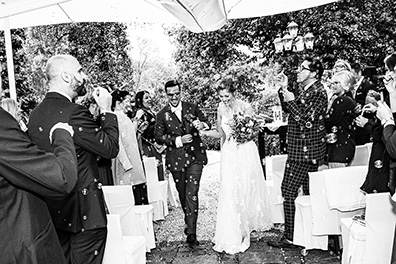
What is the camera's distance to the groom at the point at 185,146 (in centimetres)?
562

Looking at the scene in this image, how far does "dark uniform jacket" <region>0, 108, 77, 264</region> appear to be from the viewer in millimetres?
1939

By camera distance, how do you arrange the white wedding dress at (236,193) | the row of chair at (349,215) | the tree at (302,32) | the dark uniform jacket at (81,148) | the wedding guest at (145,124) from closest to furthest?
the dark uniform jacket at (81,148) → the row of chair at (349,215) → the white wedding dress at (236,193) → the wedding guest at (145,124) → the tree at (302,32)

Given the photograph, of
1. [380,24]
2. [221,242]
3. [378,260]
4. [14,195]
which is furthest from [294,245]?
[380,24]

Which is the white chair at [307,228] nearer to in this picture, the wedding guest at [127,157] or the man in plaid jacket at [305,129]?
the man in plaid jacket at [305,129]

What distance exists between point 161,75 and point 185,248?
12.2m

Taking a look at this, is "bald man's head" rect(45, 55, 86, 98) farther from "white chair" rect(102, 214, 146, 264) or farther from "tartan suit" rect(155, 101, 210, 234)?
"tartan suit" rect(155, 101, 210, 234)

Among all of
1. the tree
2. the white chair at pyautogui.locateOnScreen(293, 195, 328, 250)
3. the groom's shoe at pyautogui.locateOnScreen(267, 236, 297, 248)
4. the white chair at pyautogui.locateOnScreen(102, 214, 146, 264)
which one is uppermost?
the tree

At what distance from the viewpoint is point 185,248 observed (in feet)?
18.8

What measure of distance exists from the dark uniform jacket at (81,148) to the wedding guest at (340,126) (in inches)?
113

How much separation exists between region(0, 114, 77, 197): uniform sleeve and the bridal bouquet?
361 centimetres

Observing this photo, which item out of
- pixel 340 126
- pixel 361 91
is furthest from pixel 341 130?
pixel 361 91

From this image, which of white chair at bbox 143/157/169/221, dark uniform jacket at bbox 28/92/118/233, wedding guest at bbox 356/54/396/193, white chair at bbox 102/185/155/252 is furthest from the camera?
white chair at bbox 143/157/169/221

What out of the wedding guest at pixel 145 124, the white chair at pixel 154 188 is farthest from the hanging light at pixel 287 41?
the white chair at pixel 154 188

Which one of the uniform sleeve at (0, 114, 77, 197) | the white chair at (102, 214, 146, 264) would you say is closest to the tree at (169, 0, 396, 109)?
the white chair at (102, 214, 146, 264)
